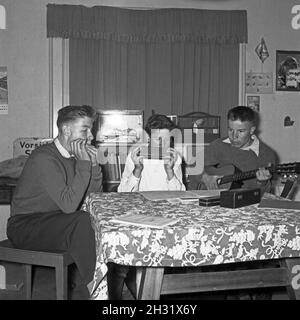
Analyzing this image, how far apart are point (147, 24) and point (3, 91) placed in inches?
56.0

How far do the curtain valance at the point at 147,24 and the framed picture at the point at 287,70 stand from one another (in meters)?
0.44

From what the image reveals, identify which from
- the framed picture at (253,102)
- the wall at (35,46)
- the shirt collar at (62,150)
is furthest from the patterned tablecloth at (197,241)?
the framed picture at (253,102)

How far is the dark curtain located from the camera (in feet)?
14.2

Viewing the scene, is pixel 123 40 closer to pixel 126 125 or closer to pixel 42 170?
pixel 126 125

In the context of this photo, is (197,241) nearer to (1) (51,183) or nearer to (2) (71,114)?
(1) (51,183)

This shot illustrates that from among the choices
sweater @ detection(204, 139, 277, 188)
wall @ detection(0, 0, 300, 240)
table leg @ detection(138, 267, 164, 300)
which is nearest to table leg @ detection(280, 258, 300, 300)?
table leg @ detection(138, 267, 164, 300)

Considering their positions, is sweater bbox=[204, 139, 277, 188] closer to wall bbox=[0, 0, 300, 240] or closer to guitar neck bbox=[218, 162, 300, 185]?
guitar neck bbox=[218, 162, 300, 185]

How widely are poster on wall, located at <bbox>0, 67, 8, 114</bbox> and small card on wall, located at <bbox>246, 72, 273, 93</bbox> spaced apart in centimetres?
223

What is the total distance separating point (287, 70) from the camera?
471 cm

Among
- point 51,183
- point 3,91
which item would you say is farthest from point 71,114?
point 3,91
